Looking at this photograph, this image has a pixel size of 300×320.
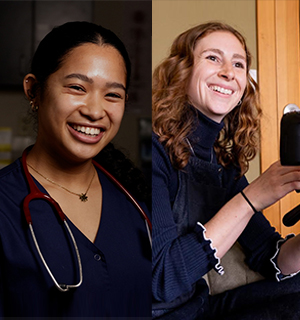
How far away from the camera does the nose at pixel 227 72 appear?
4.13ft

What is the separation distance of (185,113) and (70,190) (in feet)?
2.50

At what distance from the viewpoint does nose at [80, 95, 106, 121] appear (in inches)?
20.8

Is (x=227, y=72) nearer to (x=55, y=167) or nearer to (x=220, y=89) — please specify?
(x=220, y=89)

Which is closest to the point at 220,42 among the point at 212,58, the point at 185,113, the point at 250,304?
the point at 212,58

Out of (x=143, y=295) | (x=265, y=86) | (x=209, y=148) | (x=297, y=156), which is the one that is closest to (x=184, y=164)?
(x=209, y=148)

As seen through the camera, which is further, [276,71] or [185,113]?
[276,71]

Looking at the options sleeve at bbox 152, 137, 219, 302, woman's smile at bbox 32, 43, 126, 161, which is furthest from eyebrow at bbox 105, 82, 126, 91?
sleeve at bbox 152, 137, 219, 302

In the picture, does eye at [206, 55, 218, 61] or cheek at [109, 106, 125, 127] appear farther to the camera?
eye at [206, 55, 218, 61]

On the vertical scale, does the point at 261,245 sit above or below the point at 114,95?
below

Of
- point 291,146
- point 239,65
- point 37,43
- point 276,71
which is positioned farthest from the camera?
point 276,71

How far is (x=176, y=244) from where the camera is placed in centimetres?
102

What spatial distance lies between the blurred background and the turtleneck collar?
25.6 inches

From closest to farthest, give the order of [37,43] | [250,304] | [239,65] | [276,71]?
[37,43]
[250,304]
[239,65]
[276,71]

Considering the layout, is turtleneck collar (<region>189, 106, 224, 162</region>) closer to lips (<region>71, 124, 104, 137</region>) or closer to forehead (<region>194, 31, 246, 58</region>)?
forehead (<region>194, 31, 246, 58</region>)
